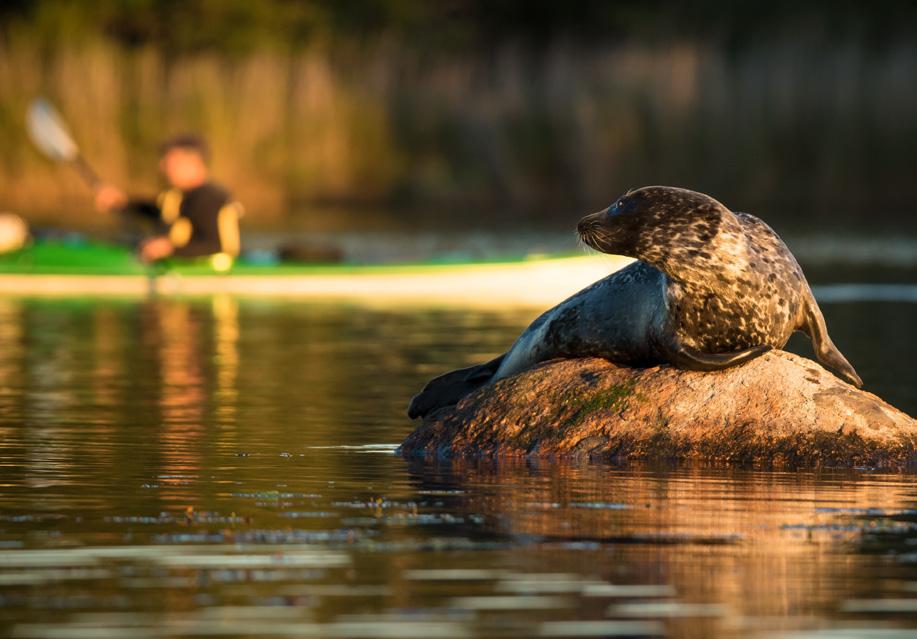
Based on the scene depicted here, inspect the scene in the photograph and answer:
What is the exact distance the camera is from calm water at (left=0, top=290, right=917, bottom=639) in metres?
5.97

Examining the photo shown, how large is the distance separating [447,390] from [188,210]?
10330 millimetres

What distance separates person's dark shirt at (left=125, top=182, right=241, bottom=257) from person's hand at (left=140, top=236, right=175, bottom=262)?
82 millimetres

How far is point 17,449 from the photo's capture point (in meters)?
9.98

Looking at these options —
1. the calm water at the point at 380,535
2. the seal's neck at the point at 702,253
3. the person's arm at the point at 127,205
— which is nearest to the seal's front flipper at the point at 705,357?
the seal's neck at the point at 702,253

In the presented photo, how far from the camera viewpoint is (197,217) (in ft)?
67.4

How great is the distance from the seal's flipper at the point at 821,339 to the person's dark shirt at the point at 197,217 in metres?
10.9

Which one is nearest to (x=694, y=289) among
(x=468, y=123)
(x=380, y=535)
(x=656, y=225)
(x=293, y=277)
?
(x=656, y=225)

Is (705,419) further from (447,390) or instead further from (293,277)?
(293,277)

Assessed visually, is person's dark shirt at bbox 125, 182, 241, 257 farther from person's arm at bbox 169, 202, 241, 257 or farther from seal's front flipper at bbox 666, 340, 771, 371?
seal's front flipper at bbox 666, 340, 771, 371

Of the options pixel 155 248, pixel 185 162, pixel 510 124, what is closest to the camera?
pixel 185 162

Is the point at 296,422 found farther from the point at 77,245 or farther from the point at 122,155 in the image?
the point at 122,155

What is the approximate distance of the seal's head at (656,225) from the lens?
9.55m

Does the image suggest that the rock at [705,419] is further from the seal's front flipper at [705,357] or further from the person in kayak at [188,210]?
the person in kayak at [188,210]

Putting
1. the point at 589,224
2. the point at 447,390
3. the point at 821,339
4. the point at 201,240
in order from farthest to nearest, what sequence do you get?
the point at 201,240, the point at 447,390, the point at 821,339, the point at 589,224
